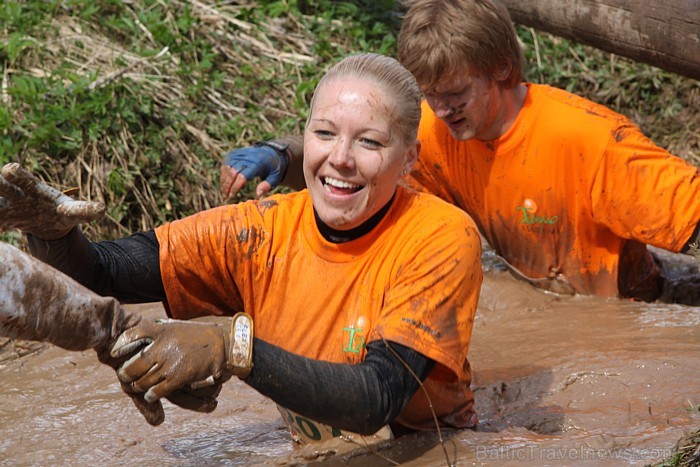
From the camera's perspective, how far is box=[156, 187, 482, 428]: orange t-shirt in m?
2.72

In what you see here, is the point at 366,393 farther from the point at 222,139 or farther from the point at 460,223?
the point at 222,139

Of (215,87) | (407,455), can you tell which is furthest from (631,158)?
(215,87)

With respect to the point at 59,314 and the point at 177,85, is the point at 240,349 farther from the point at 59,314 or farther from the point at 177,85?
the point at 177,85

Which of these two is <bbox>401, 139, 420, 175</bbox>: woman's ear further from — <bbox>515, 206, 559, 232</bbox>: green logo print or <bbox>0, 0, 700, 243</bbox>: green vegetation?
<bbox>0, 0, 700, 243</bbox>: green vegetation

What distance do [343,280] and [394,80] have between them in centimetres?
58

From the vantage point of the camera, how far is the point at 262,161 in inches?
163

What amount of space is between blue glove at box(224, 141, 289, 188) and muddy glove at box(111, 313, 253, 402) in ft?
5.38

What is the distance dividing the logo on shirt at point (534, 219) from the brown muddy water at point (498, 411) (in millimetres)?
419

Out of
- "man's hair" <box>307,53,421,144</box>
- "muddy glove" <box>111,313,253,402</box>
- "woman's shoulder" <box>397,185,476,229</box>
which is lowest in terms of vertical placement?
"muddy glove" <box>111,313,253,402</box>

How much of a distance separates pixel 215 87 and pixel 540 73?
7.12ft

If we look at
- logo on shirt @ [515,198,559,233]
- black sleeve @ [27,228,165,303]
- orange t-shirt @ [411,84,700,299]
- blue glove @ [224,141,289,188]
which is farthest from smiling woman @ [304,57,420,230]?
logo on shirt @ [515,198,559,233]

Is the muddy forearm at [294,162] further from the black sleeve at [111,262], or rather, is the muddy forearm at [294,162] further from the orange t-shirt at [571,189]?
the black sleeve at [111,262]

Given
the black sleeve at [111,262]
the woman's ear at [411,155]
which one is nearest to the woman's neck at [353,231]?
Answer: the woman's ear at [411,155]

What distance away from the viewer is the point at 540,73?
6742 millimetres
